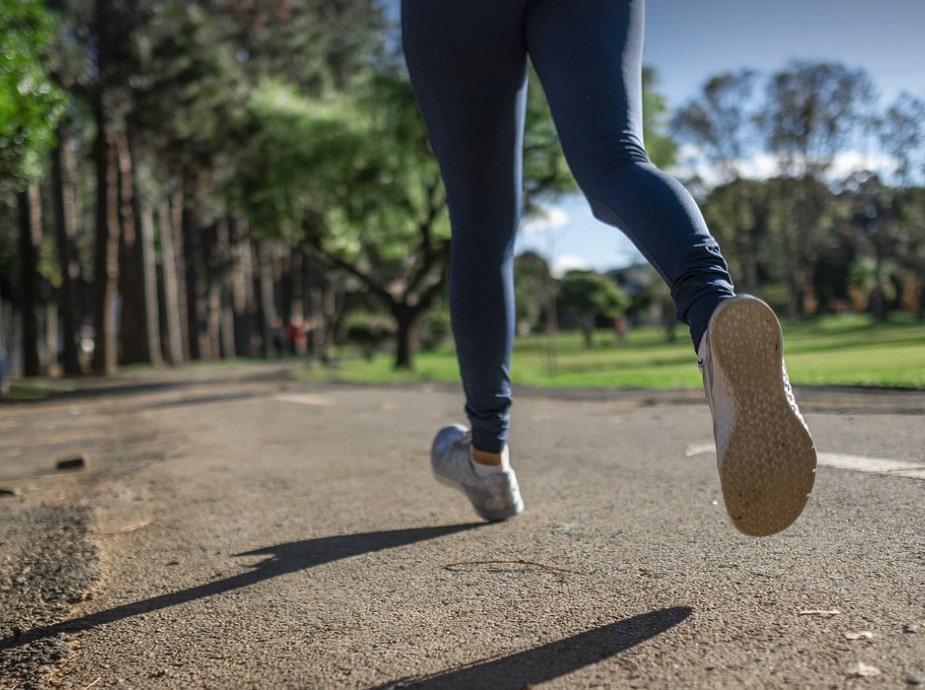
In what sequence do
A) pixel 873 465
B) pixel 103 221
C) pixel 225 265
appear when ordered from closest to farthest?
pixel 873 465, pixel 103 221, pixel 225 265

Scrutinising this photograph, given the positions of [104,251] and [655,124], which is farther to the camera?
[104,251]

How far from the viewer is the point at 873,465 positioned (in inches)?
101

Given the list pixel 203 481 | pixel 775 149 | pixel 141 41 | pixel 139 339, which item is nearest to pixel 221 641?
pixel 203 481

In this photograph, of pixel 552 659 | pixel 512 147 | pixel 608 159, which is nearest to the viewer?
pixel 552 659

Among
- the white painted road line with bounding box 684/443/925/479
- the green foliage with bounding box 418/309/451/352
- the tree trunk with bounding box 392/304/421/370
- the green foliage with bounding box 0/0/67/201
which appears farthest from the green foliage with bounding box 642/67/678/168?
the green foliage with bounding box 418/309/451/352

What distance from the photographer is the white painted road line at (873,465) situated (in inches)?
94.0

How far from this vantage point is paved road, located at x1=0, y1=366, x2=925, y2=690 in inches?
50.2

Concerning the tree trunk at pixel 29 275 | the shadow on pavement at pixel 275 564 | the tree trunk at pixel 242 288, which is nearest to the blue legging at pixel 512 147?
the shadow on pavement at pixel 275 564

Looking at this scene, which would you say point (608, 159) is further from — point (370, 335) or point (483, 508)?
point (370, 335)

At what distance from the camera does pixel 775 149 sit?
1644 inches

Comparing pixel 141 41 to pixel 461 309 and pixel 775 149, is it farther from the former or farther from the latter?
pixel 775 149

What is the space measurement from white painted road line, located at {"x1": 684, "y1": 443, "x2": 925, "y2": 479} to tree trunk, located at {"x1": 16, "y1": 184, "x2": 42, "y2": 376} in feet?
76.2

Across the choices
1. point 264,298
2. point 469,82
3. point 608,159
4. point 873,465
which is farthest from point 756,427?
point 264,298

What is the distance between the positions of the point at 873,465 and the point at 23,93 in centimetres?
1209
